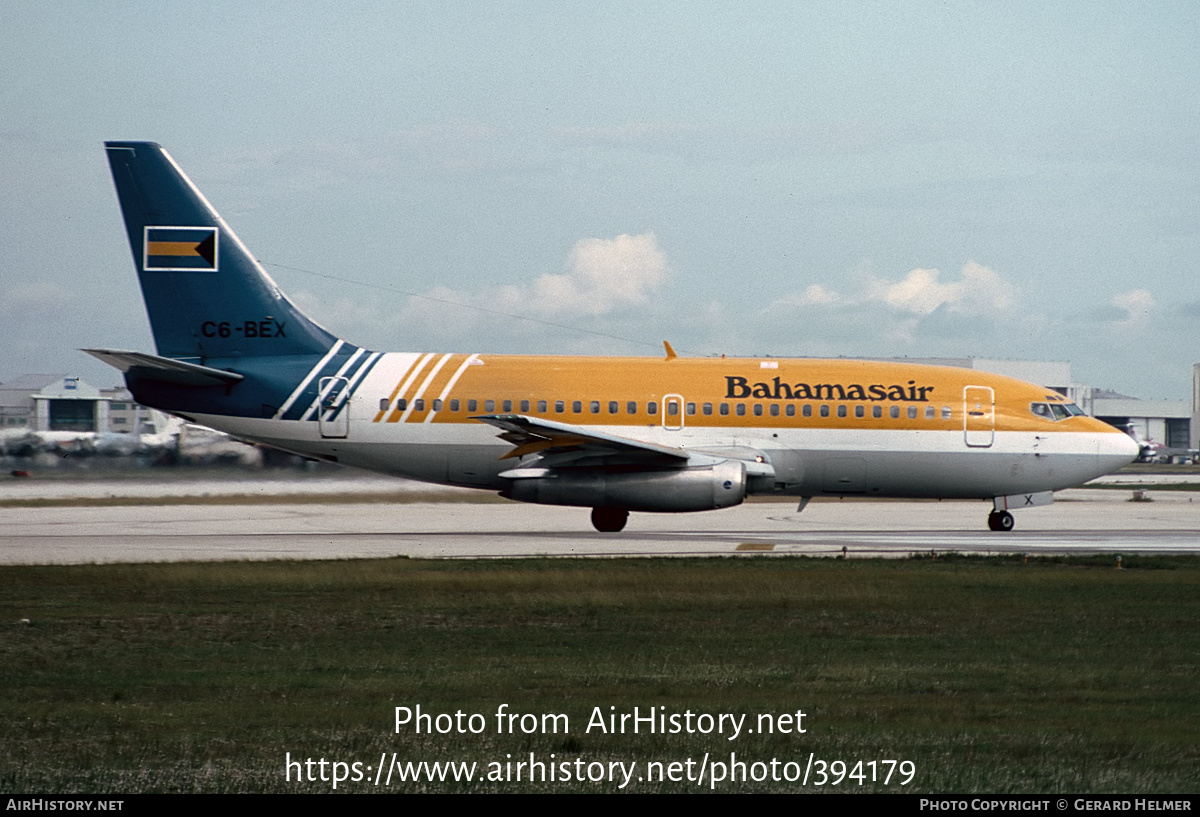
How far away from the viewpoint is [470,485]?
30.9 meters

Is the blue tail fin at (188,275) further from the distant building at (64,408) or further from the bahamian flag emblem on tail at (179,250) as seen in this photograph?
the distant building at (64,408)

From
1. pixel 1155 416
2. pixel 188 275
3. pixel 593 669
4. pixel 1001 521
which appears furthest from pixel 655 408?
pixel 1155 416

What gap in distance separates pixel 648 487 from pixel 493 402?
4.11 m

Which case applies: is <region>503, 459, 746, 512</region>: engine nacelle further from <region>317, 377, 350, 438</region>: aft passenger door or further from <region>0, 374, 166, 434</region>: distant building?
<region>0, 374, 166, 434</region>: distant building

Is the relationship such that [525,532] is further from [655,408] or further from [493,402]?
[655,408]

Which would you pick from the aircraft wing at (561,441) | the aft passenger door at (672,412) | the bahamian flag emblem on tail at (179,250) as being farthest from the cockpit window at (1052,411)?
the bahamian flag emblem on tail at (179,250)

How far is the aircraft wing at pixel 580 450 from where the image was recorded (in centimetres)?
2836

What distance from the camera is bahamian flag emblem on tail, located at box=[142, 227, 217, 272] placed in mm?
30594

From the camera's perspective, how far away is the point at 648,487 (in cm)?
2891

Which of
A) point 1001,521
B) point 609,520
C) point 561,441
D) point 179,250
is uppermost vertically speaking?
point 179,250

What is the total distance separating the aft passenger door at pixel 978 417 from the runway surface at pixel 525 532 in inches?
88.3

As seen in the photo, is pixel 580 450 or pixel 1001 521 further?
pixel 1001 521

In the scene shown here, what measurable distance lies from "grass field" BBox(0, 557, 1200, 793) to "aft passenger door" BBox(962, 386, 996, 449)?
10.1 m
